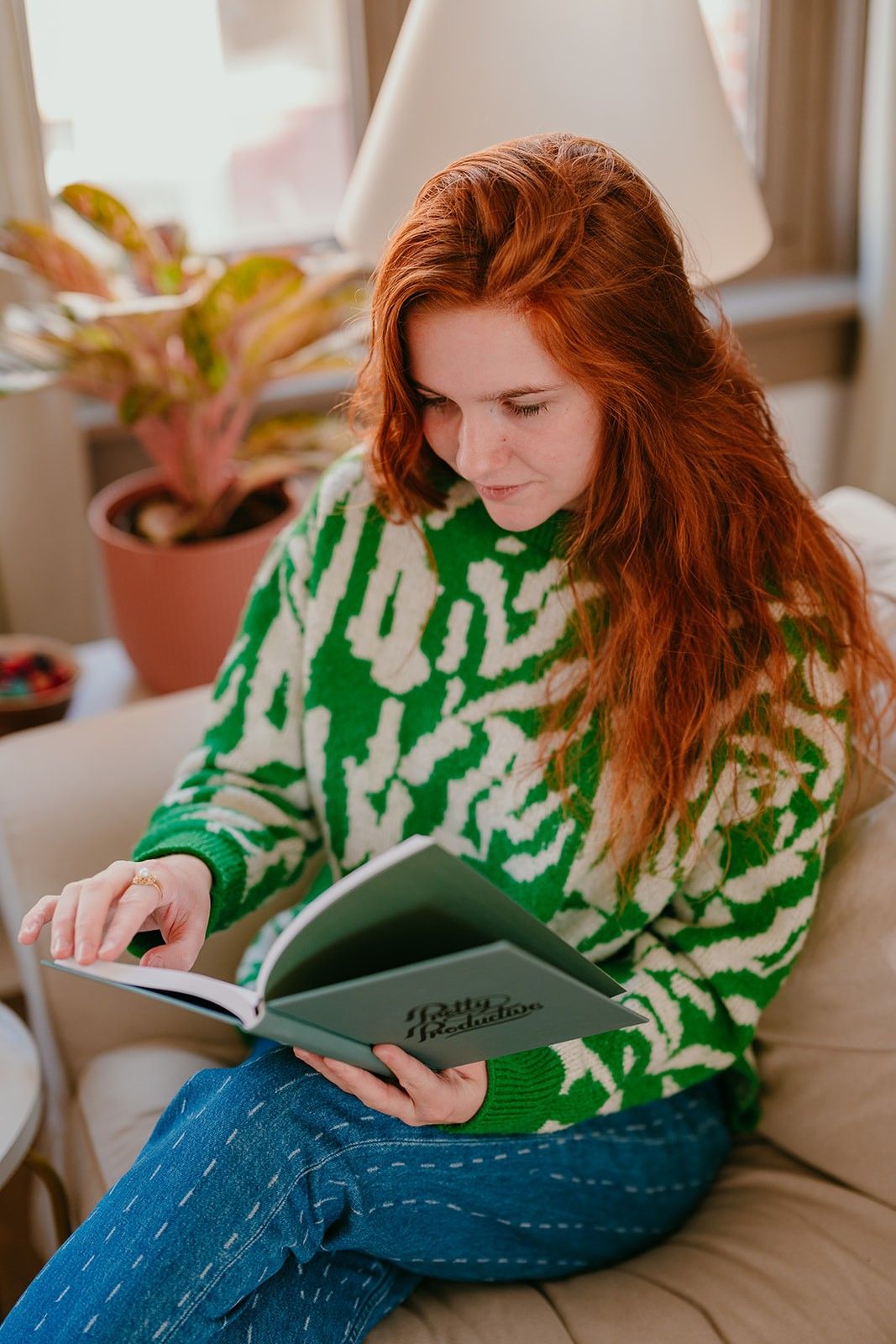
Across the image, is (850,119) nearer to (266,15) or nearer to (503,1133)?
(266,15)

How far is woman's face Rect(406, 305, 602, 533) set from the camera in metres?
0.83

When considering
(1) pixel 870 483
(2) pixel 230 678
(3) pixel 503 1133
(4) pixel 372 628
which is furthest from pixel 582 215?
(1) pixel 870 483

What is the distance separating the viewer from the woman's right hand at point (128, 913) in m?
0.82

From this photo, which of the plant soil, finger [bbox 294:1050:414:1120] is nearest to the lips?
finger [bbox 294:1050:414:1120]

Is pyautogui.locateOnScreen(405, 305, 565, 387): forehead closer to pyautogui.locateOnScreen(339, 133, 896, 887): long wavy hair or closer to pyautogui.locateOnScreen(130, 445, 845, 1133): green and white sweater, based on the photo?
pyautogui.locateOnScreen(339, 133, 896, 887): long wavy hair

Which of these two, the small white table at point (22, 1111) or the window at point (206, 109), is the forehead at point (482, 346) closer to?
the small white table at point (22, 1111)

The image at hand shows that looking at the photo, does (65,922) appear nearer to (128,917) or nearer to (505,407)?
(128,917)

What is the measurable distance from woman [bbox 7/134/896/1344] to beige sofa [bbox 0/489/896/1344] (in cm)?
4

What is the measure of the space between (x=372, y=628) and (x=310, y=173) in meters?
1.21

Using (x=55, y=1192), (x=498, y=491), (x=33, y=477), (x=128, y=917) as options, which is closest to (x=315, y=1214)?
(x=128, y=917)

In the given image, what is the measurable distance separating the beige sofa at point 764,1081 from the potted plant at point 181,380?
265mm

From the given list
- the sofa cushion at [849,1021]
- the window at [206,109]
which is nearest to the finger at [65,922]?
the sofa cushion at [849,1021]

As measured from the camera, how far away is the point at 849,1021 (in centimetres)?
102

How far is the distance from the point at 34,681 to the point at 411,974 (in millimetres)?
1022
